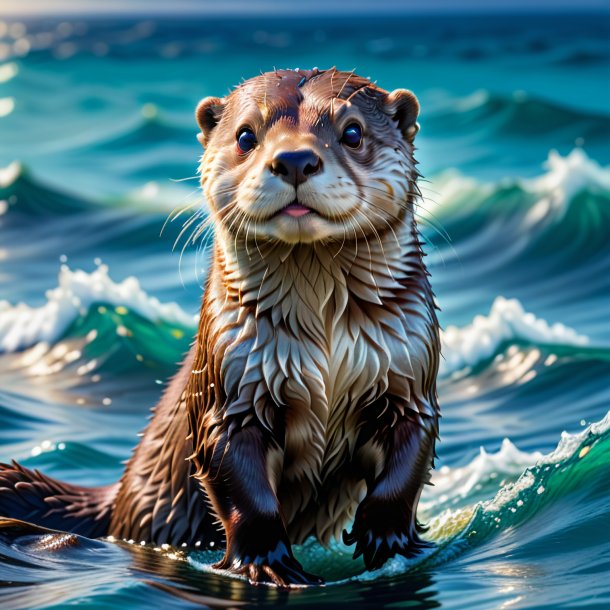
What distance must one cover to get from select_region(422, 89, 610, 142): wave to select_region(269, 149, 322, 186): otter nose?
48.8 ft

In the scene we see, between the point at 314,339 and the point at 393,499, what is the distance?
2.44ft

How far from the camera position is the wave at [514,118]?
19.7m

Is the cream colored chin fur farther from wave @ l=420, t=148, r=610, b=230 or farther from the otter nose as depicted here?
wave @ l=420, t=148, r=610, b=230

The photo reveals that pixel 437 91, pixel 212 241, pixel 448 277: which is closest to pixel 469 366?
pixel 448 277

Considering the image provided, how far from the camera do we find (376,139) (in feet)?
18.0

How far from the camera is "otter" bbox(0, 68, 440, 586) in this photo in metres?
5.30

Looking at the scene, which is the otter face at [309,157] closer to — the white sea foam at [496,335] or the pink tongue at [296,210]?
the pink tongue at [296,210]

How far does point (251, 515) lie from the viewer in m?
5.28

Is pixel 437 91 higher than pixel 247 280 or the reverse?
higher

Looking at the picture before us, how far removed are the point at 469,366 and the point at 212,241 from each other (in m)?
→ 4.60

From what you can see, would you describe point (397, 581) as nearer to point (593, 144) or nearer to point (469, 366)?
point (469, 366)

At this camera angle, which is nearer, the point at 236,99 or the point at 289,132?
the point at 289,132

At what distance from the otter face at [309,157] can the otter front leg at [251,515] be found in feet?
2.88

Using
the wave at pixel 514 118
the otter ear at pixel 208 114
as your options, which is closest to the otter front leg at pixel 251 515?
the otter ear at pixel 208 114
